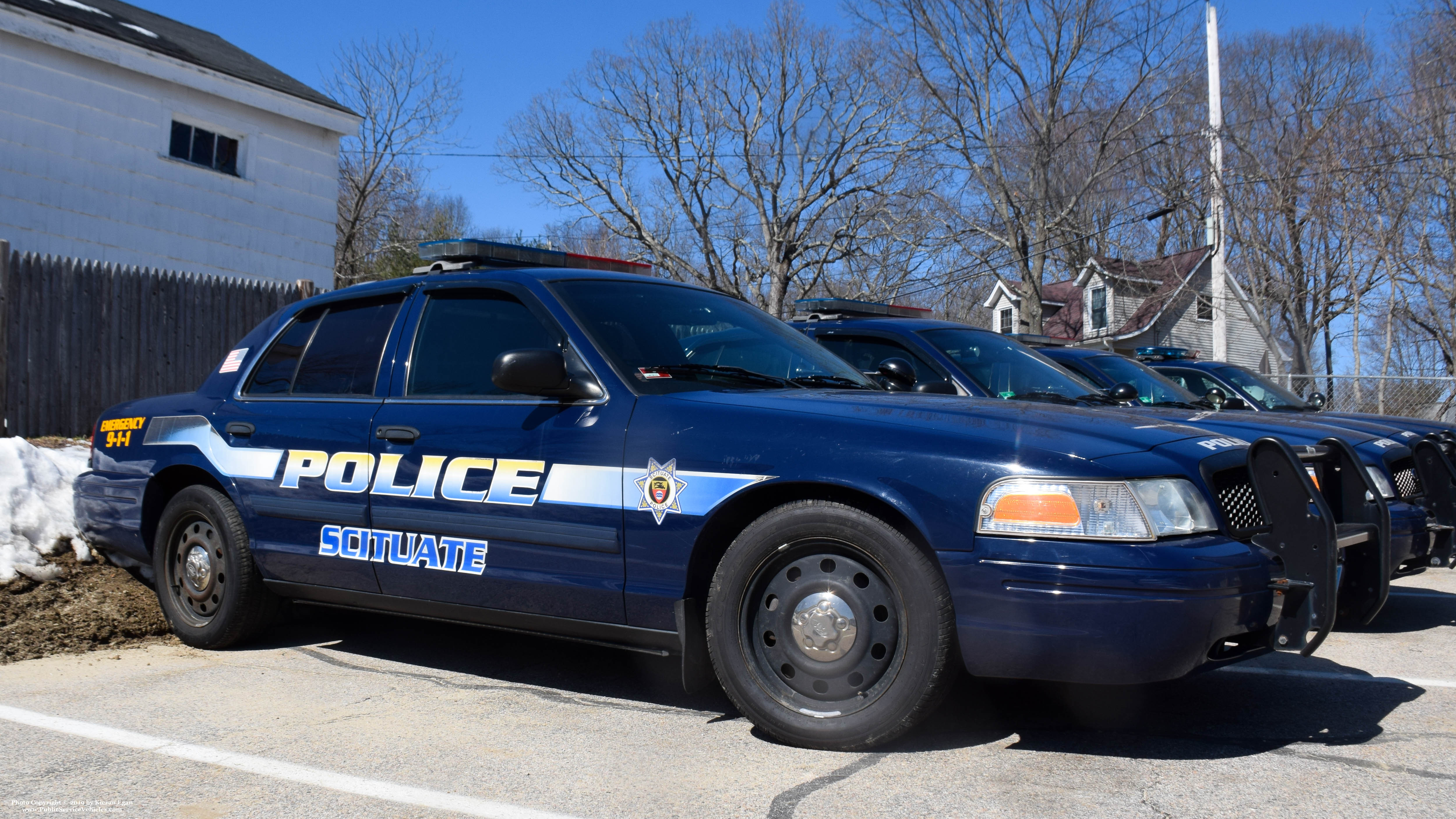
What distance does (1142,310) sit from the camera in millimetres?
36844

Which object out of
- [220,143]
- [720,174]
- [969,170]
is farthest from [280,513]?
[720,174]

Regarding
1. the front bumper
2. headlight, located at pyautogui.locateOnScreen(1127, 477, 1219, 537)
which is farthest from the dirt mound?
headlight, located at pyautogui.locateOnScreen(1127, 477, 1219, 537)

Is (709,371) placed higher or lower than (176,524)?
higher

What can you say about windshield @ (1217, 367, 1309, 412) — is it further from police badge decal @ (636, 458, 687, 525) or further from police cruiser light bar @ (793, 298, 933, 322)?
police badge decal @ (636, 458, 687, 525)

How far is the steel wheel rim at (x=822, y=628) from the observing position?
135 inches

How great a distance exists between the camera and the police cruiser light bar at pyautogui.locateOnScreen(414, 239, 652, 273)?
504 centimetres

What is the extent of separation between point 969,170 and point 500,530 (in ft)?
87.5

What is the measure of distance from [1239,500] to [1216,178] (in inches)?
760

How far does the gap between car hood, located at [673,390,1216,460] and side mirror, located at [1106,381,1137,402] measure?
3.10 meters

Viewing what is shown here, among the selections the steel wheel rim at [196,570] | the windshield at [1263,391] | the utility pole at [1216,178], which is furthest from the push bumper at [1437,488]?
the utility pole at [1216,178]

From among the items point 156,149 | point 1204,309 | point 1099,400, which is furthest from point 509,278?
point 1204,309

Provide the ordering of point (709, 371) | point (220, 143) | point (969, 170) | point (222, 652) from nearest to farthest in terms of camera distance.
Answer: point (709, 371) → point (222, 652) → point (220, 143) → point (969, 170)

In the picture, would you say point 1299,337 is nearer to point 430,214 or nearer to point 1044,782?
point 430,214

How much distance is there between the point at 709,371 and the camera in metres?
4.19
